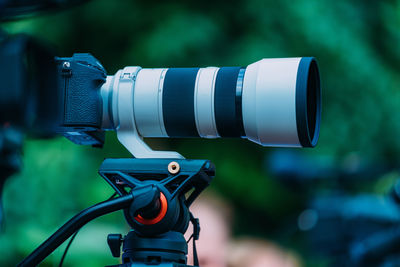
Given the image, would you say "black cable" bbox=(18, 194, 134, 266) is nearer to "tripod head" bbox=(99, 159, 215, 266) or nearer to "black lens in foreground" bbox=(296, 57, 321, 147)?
"tripod head" bbox=(99, 159, 215, 266)

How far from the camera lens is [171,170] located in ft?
3.17

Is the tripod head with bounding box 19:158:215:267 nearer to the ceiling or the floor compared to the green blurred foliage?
nearer to the floor

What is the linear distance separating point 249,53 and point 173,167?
223cm

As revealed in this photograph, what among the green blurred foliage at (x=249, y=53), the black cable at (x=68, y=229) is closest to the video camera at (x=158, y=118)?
the black cable at (x=68, y=229)

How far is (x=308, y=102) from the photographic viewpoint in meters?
1.04

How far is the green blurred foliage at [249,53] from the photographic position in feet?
10.3

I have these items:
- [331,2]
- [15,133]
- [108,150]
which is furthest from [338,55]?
[15,133]

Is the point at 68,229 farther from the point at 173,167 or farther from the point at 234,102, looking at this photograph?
the point at 234,102

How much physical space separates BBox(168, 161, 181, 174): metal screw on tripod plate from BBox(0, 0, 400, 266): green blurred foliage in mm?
2040

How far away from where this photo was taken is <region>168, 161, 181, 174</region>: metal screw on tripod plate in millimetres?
966

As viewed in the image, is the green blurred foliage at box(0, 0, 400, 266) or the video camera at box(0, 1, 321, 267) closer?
the video camera at box(0, 1, 321, 267)

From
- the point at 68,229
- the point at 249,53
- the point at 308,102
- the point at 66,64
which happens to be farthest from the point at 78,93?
the point at 249,53

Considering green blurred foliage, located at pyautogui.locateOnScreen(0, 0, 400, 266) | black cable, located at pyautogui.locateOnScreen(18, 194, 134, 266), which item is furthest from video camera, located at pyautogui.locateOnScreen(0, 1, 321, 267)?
green blurred foliage, located at pyautogui.locateOnScreen(0, 0, 400, 266)

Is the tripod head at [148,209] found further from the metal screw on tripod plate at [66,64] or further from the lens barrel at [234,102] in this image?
the metal screw on tripod plate at [66,64]
